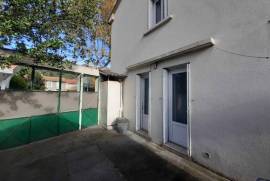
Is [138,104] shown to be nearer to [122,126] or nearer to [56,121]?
[122,126]

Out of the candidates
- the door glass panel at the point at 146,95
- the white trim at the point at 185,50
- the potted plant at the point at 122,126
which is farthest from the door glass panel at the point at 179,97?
the potted plant at the point at 122,126

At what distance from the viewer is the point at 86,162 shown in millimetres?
4633

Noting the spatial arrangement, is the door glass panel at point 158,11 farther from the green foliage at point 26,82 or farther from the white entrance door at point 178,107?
the green foliage at point 26,82

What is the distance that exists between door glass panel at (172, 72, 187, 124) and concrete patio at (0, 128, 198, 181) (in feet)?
4.80

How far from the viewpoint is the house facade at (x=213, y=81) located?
9.86 feet

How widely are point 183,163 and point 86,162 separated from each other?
9.10ft

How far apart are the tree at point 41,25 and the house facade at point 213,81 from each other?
2831mm

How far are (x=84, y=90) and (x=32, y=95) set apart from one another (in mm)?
2888

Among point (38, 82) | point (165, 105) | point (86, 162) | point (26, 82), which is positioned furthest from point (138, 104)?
point (26, 82)

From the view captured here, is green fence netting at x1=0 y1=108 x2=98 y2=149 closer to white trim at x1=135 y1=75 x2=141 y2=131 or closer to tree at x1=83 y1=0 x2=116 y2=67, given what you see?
white trim at x1=135 y1=75 x2=141 y2=131

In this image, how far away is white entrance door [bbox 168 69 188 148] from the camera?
4.98 meters

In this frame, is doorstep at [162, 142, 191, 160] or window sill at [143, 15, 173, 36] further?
window sill at [143, 15, 173, 36]

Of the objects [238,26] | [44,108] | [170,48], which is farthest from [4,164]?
[238,26]

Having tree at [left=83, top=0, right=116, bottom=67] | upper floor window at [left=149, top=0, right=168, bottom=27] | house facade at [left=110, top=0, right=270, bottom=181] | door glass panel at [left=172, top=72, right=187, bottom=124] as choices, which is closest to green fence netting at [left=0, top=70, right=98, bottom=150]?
house facade at [left=110, top=0, right=270, bottom=181]
